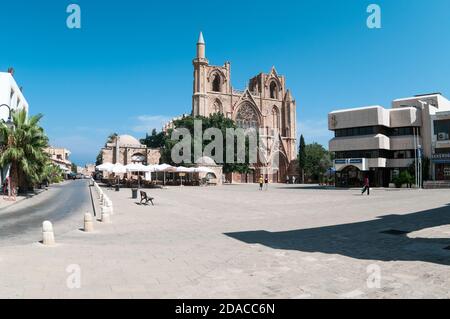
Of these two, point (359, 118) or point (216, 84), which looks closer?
point (359, 118)

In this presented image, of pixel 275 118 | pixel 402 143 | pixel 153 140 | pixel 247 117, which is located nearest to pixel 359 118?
pixel 402 143

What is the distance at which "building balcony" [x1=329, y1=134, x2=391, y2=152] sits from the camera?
46.6 meters

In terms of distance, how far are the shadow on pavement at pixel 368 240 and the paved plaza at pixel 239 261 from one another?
0.08 ft

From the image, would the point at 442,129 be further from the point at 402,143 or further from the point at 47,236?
the point at 47,236

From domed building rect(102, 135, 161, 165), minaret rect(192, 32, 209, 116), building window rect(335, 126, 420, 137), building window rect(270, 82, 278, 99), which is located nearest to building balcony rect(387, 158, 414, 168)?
building window rect(335, 126, 420, 137)

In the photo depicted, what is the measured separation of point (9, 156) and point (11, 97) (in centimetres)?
1711

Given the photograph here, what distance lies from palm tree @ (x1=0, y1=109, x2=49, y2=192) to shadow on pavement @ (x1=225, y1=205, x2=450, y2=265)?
756 inches

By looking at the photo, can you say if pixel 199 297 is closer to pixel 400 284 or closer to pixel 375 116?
pixel 400 284

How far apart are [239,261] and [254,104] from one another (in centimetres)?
7768

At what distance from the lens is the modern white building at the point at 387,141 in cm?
4562

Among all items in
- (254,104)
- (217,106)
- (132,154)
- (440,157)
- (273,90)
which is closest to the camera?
(440,157)

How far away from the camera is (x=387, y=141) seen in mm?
47844

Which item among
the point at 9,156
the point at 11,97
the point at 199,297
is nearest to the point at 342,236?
the point at 199,297

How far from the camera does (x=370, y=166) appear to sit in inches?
1863
